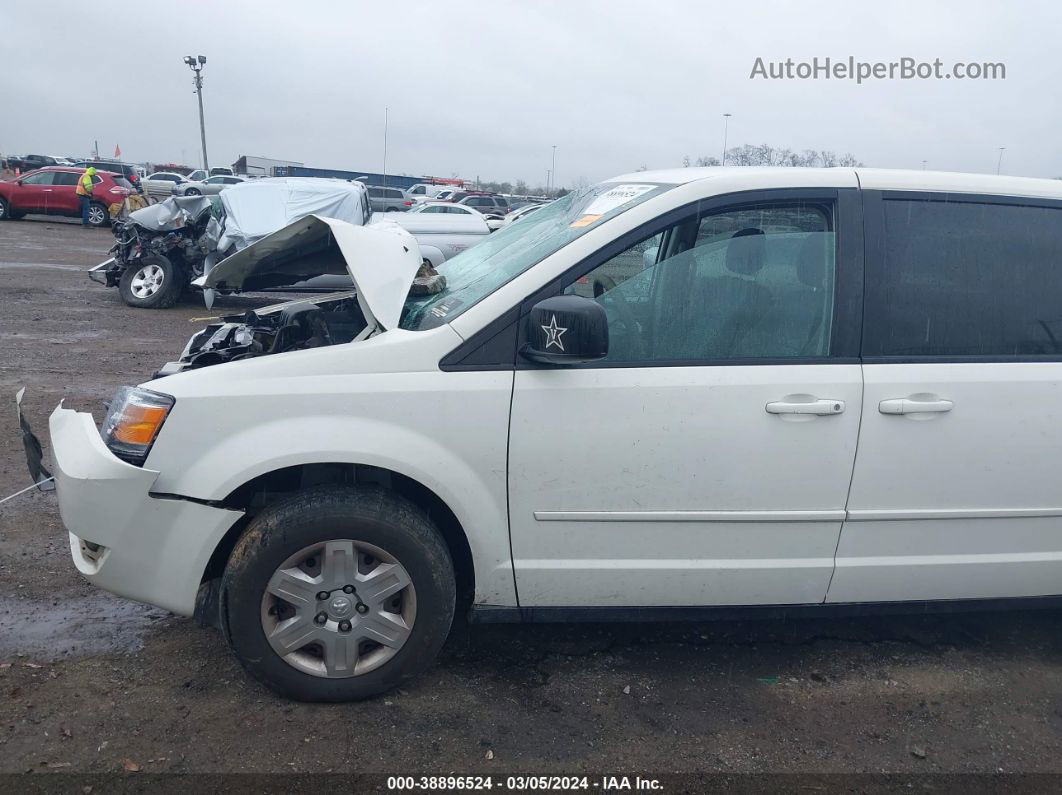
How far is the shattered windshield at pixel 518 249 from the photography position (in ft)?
10.3

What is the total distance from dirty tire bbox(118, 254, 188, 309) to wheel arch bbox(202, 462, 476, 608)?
9896 mm

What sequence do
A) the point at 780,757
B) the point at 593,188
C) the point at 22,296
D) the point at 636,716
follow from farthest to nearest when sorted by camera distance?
the point at 22,296, the point at 593,188, the point at 636,716, the point at 780,757

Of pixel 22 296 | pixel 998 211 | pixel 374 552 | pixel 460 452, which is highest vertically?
pixel 998 211

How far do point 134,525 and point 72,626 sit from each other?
94 centimetres

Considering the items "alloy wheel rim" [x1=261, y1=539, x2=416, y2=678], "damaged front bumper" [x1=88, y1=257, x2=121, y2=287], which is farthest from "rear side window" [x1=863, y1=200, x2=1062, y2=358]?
"damaged front bumper" [x1=88, y1=257, x2=121, y2=287]

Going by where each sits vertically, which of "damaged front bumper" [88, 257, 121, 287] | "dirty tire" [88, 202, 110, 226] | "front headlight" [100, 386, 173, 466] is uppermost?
"front headlight" [100, 386, 173, 466]

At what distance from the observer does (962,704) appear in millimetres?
3264

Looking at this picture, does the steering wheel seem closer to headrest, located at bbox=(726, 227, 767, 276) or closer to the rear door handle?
headrest, located at bbox=(726, 227, 767, 276)

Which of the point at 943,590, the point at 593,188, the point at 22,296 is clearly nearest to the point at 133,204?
the point at 22,296

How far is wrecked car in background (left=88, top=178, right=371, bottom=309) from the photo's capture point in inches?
472

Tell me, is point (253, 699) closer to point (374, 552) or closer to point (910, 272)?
point (374, 552)

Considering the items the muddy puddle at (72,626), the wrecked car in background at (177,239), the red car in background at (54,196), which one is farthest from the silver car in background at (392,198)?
the muddy puddle at (72,626)

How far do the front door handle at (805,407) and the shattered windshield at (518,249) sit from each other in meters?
0.86

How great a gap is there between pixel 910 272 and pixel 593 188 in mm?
1432
